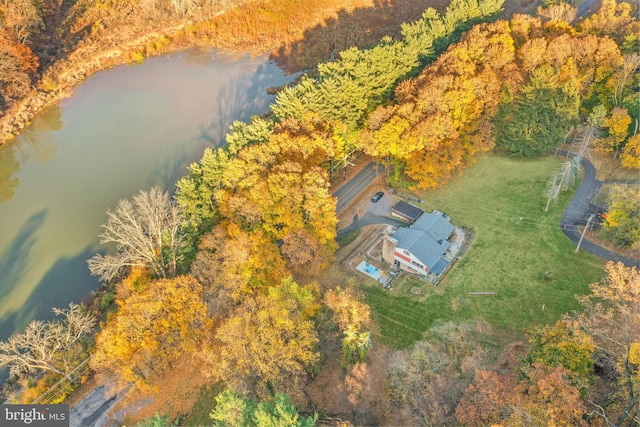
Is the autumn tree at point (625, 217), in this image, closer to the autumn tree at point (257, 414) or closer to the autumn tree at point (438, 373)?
the autumn tree at point (438, 373)

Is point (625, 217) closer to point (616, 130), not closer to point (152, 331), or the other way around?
point (616, 130)

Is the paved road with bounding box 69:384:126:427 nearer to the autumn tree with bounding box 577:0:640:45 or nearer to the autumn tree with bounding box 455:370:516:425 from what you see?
the autumn tree with bounding box 455:370:516:425

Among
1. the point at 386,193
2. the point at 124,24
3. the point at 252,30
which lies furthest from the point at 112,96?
the point at 386,193

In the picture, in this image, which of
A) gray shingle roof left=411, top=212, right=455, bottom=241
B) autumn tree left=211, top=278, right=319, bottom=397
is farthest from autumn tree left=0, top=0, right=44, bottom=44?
gray shingle roof left=411, top=212, right=455, bottom=241

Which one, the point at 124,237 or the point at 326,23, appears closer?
the point at 124,237

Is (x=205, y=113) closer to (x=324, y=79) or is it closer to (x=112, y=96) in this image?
(x=112, y=96)

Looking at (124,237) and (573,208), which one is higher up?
(124,237)
